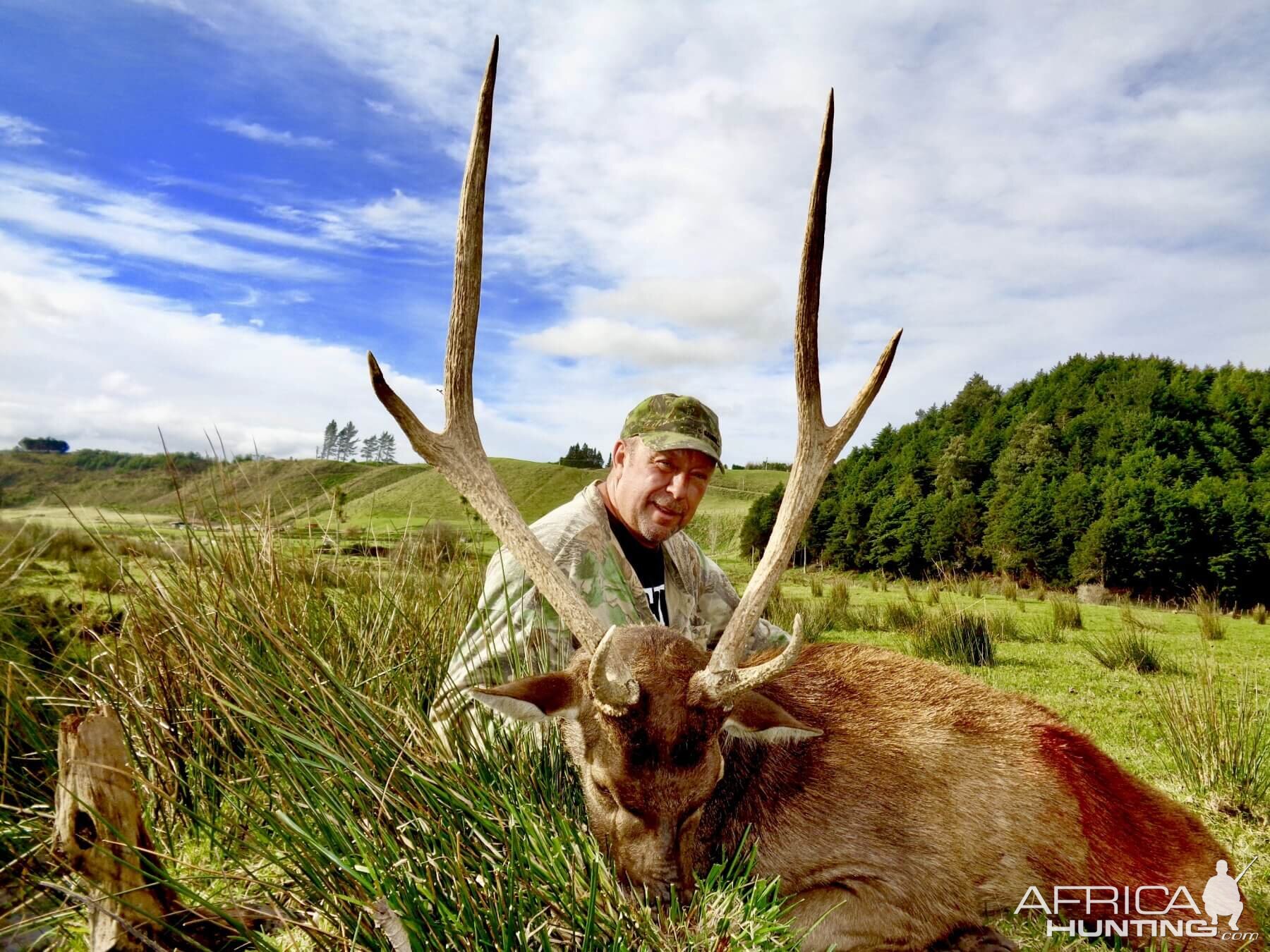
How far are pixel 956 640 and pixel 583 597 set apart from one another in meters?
9.27

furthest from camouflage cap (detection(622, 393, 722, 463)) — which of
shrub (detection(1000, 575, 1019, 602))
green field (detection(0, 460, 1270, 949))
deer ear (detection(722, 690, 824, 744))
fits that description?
shrub (detection(1000, 575, 1019, 602))

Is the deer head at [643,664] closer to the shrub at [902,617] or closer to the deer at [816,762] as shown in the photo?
the deer at [816,762]

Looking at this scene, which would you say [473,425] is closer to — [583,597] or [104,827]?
[583,597]

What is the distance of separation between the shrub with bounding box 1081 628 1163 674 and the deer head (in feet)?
32.5

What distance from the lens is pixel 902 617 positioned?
14.2 metres

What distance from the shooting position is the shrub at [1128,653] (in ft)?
34.9

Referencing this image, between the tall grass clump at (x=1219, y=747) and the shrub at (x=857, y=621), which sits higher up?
the tall grass clump at (x=1219, y=747)

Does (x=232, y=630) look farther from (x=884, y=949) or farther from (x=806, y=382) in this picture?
(x=884, y=949)

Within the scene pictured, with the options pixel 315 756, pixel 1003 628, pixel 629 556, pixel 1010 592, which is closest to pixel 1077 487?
pixel 1010 592

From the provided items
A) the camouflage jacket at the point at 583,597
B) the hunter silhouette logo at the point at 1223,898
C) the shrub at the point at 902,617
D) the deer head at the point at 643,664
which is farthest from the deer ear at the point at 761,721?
the shrub at the point at 902,617

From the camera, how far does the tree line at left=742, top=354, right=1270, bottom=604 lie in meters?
33.6

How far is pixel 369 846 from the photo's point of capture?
2.32m

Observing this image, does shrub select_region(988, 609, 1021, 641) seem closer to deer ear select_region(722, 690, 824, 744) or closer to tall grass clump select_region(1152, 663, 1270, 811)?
tall grass clump select_region(1152, 663, 1270, 811)

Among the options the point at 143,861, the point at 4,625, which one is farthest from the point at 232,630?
the point at 4,625
